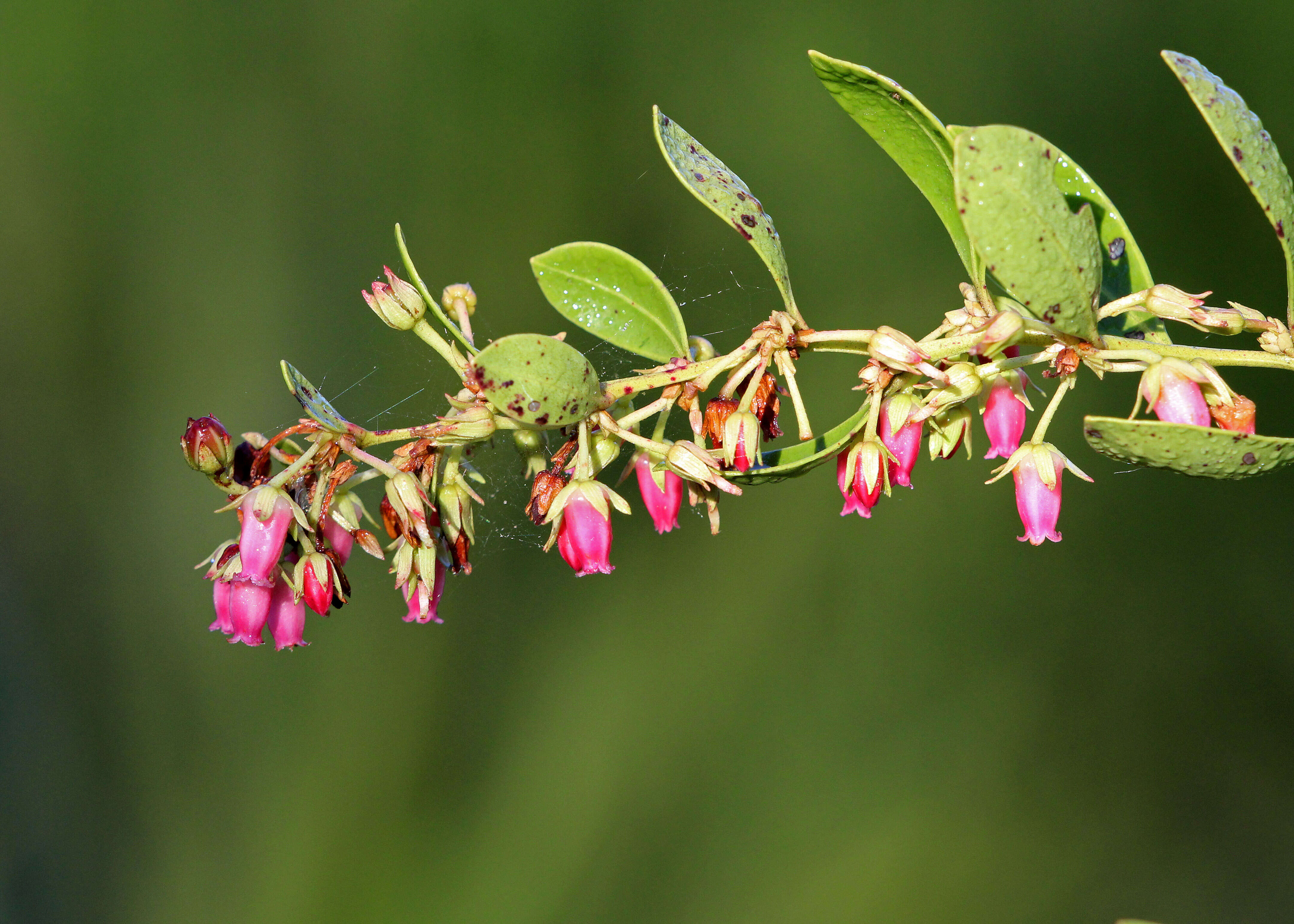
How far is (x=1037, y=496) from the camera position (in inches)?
29.7

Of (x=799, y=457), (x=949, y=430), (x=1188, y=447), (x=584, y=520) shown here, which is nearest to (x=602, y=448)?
(x=584, y=520)

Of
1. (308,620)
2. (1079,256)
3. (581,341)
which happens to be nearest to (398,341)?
(581,341)

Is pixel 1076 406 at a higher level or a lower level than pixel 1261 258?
lower

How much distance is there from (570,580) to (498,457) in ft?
1.68

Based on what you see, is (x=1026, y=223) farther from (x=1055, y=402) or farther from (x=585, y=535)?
(x=585, y=535)

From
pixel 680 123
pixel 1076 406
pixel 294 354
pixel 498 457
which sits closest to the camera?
pixel 498 457

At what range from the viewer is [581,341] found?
233cm

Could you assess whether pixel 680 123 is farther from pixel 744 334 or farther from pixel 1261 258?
pixel 1261 258

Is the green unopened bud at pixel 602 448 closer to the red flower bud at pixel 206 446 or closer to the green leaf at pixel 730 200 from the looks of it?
the green leaf at pixel 730 200

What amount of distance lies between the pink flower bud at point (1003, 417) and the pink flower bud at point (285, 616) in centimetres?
57

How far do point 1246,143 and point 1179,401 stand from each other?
163 mm

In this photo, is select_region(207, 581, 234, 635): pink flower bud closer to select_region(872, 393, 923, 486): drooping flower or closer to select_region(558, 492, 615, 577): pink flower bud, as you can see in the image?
select_region(558, 492, 615, 577): pink flower bud

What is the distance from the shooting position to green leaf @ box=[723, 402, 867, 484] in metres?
0.65

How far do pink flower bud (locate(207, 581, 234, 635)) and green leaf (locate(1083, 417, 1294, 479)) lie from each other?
2.05 feet
